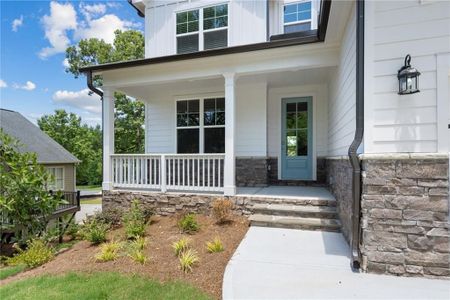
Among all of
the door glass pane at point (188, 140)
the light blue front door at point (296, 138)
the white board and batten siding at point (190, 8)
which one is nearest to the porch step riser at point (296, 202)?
the light blue front door at point (296, 138)

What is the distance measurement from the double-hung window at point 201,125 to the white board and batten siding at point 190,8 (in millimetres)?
1934

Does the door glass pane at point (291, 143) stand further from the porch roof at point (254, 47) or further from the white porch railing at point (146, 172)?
the porch roof at point (254, 47)

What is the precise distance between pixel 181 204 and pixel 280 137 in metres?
3.40

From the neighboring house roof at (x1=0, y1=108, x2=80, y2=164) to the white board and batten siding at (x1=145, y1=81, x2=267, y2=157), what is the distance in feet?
35.9

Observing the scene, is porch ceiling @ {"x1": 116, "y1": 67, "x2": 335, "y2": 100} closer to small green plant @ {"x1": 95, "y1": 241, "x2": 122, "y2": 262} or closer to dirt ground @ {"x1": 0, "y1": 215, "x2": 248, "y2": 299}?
dirt ground @ {"x1": 0, "y1": 215, "x2": 248, "y2": 299}

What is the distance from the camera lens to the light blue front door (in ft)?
23.2

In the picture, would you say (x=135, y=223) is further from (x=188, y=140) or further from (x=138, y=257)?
(x=188, y=140)

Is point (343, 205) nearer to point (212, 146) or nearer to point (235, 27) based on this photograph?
point (212, 146)

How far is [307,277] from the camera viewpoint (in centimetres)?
293

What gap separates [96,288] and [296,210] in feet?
11.3

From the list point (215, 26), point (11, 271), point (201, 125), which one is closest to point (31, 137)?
point (201, 125)

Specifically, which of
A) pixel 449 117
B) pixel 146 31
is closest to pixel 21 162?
pixel 146 31

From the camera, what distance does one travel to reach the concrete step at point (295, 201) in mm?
4887

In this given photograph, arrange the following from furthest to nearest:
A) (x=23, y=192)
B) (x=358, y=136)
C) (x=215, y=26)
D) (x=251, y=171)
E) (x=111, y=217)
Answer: (x=215, y=26) → (x=251, y=171) → (x=111, y=217) → (x=23, y=192) → (x=358, y=136)
